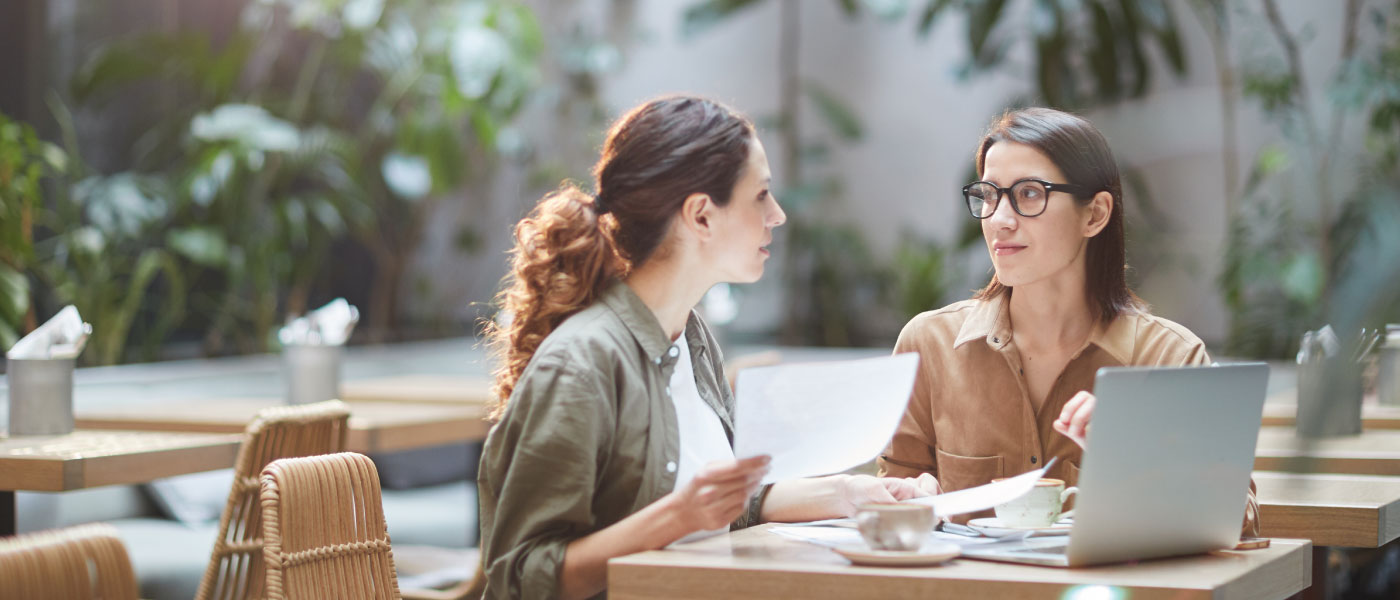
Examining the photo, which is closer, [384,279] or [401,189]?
[401,189]

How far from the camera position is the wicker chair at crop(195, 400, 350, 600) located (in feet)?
7.62

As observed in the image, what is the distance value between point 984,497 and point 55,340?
2.12 meters

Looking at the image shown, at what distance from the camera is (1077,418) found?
61.6 inches

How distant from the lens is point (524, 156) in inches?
310

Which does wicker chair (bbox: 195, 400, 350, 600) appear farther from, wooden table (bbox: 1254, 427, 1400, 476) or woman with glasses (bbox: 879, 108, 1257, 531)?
wooden table (bbox: 1254, 427, 1400, 476)

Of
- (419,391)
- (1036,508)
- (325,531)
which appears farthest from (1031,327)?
(419,391)

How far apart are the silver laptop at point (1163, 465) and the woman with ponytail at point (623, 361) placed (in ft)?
1.33

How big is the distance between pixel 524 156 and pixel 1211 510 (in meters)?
6.72

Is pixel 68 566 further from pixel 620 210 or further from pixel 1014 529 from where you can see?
pixel 1014 529

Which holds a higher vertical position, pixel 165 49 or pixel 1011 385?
pixel 165 49

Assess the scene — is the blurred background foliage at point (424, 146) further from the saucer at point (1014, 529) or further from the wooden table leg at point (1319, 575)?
the saucer at point (1014, 529)

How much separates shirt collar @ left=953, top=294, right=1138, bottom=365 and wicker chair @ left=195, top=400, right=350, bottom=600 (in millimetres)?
1177

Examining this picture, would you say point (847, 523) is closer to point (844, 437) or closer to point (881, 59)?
point (844, 437)

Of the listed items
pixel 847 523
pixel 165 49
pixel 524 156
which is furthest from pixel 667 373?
pixel 524 156
